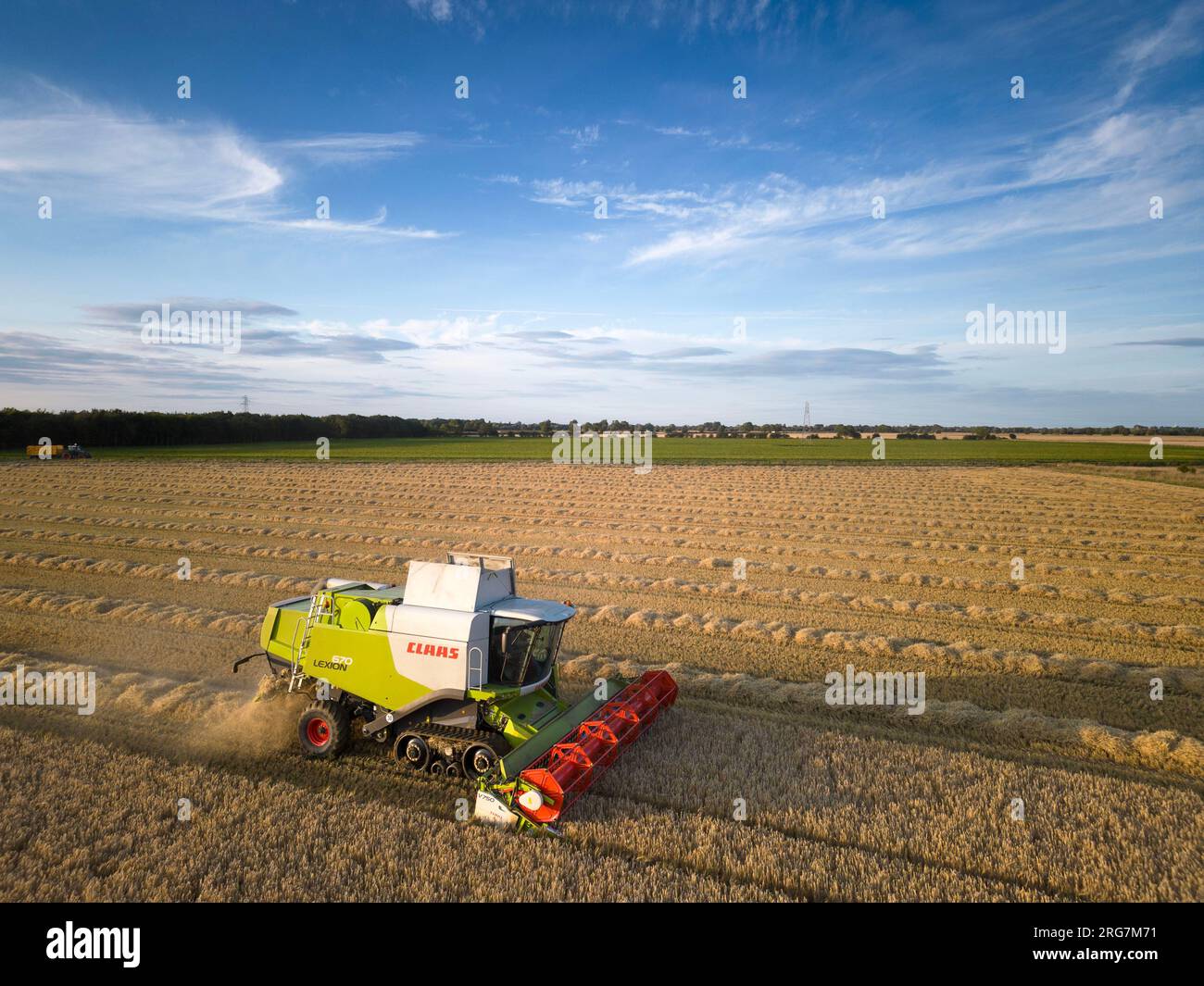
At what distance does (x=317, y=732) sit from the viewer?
8.88 metres

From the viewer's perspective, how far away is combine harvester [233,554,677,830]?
7.84m

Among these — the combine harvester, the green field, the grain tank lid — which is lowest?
the combine harvester

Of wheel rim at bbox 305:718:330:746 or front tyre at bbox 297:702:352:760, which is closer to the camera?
front tyre at bbox 297:702:352:760

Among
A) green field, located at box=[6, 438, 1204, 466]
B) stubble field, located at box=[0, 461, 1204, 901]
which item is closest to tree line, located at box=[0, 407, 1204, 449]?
green field, located at box=[6, 438, 1204, 466]

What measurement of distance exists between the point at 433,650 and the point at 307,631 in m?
2.09

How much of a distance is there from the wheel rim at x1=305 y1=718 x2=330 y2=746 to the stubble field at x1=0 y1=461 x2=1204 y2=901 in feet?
1.04

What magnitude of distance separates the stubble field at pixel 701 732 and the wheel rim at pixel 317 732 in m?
0.32

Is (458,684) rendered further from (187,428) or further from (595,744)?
(187,428)

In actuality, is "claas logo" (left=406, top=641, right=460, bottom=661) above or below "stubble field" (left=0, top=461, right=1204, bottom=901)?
above

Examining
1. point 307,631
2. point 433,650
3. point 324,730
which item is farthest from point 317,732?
point 433,650

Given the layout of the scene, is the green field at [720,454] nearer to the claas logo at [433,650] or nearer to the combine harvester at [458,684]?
the combine harvester at [458,684]

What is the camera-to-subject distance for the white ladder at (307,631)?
353 inches

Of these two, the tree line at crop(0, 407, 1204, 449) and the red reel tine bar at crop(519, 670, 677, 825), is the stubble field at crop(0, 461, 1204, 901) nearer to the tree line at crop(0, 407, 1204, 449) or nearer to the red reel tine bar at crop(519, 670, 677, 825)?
the red reel tine bar at crop(519, 670, 677, 825)

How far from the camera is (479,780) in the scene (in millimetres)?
7273
